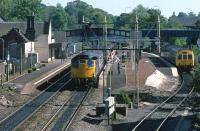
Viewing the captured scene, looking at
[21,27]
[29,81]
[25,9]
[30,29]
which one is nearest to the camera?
[29,81]

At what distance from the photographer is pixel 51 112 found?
3378 centimetres

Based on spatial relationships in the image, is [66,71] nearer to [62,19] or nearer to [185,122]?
[185,122]

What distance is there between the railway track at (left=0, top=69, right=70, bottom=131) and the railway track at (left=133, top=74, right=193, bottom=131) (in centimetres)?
619

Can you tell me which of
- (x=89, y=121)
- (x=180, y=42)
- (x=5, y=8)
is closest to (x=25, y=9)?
(x=5, y=8)

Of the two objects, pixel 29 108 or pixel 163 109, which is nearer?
pixel 29 108

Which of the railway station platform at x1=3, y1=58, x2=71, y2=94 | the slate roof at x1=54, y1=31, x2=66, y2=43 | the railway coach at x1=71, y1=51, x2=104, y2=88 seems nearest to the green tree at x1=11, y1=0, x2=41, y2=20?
the slate roof at x1=54, y1=31, x2=66, y2=43

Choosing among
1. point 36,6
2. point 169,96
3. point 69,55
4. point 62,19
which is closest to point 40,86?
point 169,96

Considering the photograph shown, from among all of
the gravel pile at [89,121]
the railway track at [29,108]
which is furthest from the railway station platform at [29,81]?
the gravel pile at [89,121]

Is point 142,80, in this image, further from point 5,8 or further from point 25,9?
point 5,8

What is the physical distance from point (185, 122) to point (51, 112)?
7.82 m

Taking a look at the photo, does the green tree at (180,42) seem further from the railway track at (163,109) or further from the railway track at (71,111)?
the railway track at (71,111)

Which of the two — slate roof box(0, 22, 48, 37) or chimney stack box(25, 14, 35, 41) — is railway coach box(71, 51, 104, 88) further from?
slate roof box(0, 22, 48, 37)

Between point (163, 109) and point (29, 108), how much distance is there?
28.2 feet

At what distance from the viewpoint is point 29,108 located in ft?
115
